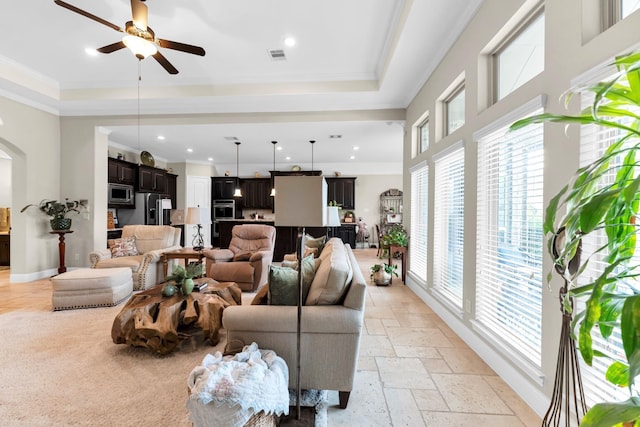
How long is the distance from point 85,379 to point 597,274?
133 inches

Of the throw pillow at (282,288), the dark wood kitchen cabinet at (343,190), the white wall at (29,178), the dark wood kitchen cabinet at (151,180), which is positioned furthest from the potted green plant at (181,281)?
the dark wood kitchen cabinet at (343,190)

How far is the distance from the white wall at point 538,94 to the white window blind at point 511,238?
0.36ft

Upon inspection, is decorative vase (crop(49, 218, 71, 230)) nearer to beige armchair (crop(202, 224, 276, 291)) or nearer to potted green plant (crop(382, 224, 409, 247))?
beige armchair (crop(202, 224, 276, 291))

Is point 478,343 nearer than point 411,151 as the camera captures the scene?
Yes

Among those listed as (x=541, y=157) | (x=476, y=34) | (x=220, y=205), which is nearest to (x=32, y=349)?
(x=541, y=157)

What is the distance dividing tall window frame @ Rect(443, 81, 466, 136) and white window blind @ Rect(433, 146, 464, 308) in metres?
0.42

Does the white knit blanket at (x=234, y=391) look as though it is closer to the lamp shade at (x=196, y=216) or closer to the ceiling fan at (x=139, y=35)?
the ceiling fan at (x=139, y=35)

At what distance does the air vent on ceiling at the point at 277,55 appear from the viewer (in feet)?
11.8

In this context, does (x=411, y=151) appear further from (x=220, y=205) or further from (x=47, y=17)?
(x=220, y=205)

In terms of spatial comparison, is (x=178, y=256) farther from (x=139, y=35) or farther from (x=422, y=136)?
(x=422, y=136)

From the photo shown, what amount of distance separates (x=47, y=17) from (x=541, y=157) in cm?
478

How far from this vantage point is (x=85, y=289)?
353cm

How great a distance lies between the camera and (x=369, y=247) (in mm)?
9812

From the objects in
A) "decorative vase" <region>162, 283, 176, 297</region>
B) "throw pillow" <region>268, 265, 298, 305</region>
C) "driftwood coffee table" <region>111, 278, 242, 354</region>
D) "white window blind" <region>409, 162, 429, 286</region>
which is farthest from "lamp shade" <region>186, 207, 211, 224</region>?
"white window blind" <region>409, 162, 429, 286</region>
